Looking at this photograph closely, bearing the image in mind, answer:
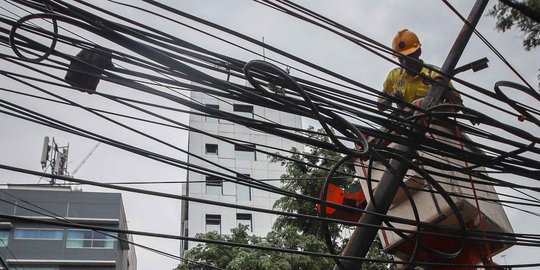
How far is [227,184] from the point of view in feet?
97.1

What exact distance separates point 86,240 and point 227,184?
725 centimetres

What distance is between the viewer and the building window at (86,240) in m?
28.5

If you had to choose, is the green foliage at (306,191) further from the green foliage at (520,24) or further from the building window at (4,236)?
the building window at (4,236)

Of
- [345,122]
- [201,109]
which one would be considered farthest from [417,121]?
[201,109]

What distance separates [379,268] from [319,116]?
9336mm

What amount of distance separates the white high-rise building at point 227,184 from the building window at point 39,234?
596cm

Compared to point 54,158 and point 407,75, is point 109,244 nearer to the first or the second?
point 54,158

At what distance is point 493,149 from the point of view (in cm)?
405

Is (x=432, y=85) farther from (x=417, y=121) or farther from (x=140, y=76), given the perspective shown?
(x=140, y=76)

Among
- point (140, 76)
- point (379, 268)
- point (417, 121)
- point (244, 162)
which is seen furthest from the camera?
point (244, 162)

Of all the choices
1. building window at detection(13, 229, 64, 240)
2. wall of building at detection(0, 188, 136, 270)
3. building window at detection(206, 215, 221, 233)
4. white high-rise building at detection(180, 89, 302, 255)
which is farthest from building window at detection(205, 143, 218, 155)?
building window at detection(13, 229, 64, 240)

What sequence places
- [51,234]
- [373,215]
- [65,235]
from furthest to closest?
[51,234] → [65,235] → [373,215]

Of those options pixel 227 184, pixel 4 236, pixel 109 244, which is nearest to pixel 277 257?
pixel 227 184

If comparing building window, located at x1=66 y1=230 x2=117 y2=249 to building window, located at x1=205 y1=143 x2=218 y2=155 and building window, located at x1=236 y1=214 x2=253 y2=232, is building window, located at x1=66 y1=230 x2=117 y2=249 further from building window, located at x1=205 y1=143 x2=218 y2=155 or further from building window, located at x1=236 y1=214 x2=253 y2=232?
building window, located at x1=205 y1=143 x2=218 y2=155
